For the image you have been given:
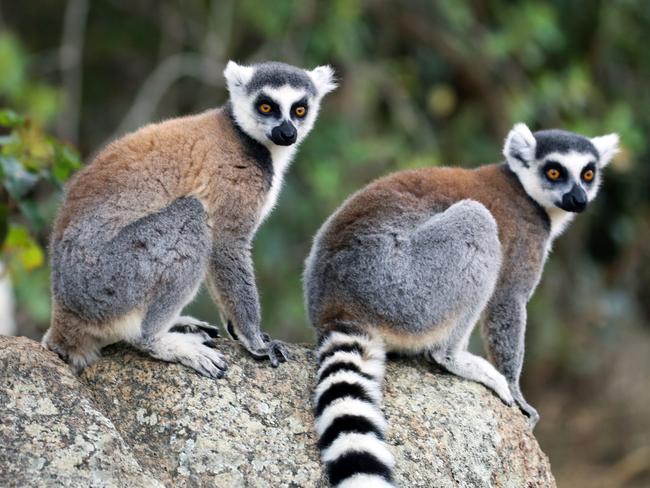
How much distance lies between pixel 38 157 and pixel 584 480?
724cm

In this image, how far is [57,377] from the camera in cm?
438

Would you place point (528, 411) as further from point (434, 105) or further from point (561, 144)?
point (434, 105)

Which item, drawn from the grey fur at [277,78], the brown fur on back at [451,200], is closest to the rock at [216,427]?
the brown fur on back at [451,200]

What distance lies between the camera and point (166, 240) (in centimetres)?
471

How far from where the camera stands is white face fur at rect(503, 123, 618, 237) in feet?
18.9

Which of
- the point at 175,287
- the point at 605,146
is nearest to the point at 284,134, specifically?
the point at 175,287

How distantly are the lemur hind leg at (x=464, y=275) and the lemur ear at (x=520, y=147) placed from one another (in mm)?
826

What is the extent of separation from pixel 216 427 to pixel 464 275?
1542 mm

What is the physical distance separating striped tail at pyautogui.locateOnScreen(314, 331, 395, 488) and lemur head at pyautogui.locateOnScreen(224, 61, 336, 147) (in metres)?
1.16

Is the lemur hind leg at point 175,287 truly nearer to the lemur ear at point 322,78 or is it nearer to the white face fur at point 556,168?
the lemur ear at point 322,78

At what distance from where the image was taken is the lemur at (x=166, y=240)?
15.2 feet

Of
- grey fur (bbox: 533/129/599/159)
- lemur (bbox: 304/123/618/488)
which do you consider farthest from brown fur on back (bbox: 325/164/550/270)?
grey fur (bbox: 533/129/599/159)

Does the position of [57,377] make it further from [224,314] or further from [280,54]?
[280,54]

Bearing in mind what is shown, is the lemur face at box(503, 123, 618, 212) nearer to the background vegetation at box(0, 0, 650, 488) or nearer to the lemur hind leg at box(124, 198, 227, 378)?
the lemur hind leg at box(124, 198, 227, 378)
